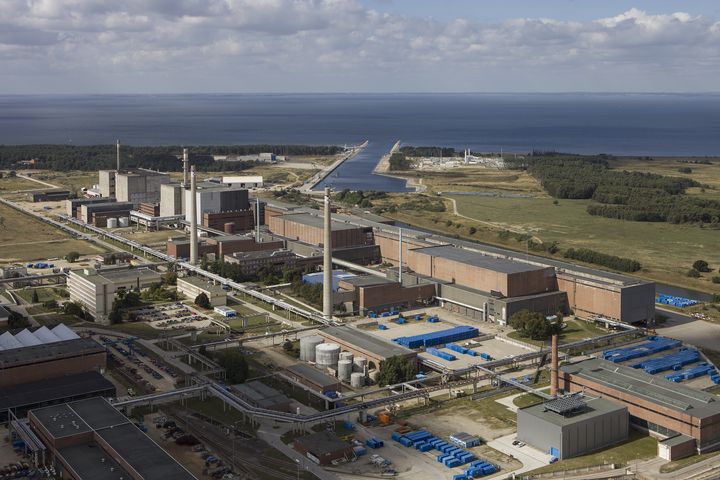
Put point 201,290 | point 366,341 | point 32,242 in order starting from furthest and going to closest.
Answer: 1. point 32,242
2. point 201,290
3. point 366,341

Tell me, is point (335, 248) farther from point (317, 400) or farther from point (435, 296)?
point (317, 400)

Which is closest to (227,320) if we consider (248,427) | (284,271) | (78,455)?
(284,271)

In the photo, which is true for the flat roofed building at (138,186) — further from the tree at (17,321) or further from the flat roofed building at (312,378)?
the flat roofed building at (312,378)

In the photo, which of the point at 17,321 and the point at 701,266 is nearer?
the point at 17,321

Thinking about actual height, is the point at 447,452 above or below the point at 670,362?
below

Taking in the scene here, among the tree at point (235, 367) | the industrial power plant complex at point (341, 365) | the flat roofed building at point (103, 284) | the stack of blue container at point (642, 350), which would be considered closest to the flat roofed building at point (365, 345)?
the industrial power plant complex at point (341, 365)

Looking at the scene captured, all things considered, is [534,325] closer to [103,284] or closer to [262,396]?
[262,396]

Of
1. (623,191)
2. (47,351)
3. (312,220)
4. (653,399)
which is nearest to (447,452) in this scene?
(653,399)

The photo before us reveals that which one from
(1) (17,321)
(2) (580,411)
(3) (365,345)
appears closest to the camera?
(2) (580,411)
